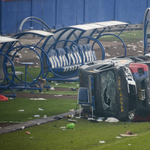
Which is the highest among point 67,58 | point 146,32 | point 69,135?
point 146,32

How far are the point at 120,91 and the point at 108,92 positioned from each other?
380mm

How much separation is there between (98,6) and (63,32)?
22.3 metres

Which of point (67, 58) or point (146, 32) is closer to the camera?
point (67, 58)

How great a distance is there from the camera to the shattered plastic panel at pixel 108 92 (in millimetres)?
9242

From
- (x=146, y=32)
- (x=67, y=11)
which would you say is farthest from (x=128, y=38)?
(x=146, y=32)

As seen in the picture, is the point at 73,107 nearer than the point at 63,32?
Yes

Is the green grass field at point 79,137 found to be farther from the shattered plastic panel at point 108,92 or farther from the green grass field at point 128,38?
the green grass field at point 128,38

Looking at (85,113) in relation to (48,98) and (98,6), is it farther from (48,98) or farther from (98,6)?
(98,6)

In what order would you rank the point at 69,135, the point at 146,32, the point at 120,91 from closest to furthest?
the point at 69,135 < the point at 120,91 < the point at 146,32

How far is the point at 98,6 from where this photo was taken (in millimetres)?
39156

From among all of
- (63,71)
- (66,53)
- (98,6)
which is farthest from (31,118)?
(98,6)

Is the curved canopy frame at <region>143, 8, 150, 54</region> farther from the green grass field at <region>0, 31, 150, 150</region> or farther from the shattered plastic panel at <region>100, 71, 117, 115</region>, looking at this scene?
the shattered plastic panel at <region>100, 71, 117, 115</region>

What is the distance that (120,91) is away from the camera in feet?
29.7

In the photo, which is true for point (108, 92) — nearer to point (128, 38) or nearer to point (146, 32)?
point (146, 32)
